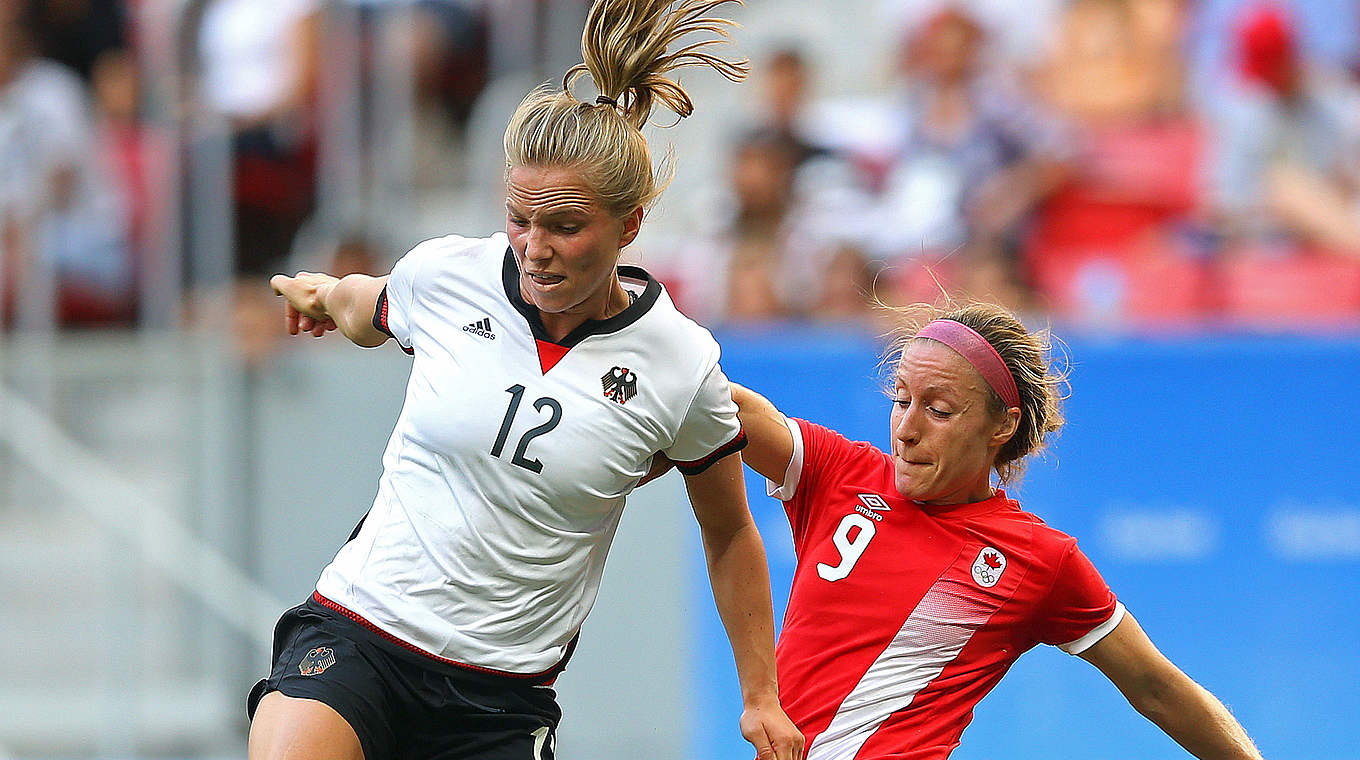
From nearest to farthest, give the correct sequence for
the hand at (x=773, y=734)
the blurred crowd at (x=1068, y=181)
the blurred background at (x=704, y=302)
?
the hand at (x=773, y=734), the blurred background at (x=704, y=302), the blurred crowd at (x=1068, y=181)

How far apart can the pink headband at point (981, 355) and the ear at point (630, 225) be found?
0.63 meters

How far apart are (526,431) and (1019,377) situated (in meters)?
1.00

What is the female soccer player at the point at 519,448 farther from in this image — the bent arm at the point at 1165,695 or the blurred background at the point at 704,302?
the blurred background at the point at 704,302

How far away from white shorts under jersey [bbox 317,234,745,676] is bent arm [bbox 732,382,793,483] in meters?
0.24

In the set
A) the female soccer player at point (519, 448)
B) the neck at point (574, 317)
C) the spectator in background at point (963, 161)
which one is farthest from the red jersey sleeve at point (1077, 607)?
the spectator in background at point (963, 161)

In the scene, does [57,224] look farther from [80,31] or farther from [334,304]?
[334,304]

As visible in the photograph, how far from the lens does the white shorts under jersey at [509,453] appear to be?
307 centimetres

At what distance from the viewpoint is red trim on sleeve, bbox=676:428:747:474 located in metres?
3.23

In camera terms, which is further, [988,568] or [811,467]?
[811,467]

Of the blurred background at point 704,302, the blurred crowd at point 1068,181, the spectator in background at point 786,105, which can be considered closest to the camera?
the blurred background at point 704,302

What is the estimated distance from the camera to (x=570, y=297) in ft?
9.92

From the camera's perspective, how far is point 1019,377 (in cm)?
338

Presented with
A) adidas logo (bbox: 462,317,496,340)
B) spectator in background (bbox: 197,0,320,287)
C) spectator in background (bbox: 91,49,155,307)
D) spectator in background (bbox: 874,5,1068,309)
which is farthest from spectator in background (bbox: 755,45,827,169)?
adidas logo (bbox: 462,317,496,340)

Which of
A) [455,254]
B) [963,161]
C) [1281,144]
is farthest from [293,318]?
[1281,144]
